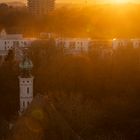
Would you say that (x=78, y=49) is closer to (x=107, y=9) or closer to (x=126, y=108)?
(x=126, y=108)

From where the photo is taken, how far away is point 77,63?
15.9 meters

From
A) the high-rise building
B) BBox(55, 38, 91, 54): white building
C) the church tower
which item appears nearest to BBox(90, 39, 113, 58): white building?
BBox(55, 38, 91, 54): white building

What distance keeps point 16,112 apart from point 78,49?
30.5ft

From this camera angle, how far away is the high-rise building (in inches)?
1530

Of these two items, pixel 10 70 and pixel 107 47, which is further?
pixel 107 47

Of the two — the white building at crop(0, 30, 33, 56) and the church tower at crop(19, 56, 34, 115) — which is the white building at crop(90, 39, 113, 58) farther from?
the church tower at crop(19, 56, 34, 115)

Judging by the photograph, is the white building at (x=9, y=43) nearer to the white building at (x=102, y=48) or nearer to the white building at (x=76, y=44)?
the white building at (x=76, y=44)

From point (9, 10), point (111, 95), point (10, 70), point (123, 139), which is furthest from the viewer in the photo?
point (9, 10)

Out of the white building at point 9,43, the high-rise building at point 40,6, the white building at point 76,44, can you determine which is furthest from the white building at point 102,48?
the high-rise building at point 40,6

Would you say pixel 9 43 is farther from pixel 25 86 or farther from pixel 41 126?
pixel 41 126

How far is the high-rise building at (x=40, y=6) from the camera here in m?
38.9

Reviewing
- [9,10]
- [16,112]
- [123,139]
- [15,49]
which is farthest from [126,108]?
[9,10]

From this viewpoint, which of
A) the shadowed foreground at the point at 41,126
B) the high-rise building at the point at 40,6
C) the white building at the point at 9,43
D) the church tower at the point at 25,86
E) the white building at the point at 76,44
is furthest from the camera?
the high-rise building at the point at 40,6

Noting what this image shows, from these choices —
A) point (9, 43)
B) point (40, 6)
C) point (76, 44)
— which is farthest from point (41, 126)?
point (40, 6)
